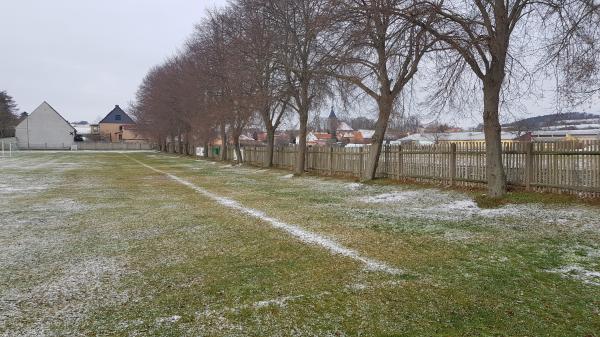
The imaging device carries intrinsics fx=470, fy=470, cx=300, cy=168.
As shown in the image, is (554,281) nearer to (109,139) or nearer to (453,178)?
(453,178)

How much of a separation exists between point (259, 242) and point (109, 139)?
124 metres

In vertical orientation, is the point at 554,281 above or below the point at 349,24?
below

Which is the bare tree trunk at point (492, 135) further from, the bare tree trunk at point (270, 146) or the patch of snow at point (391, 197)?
the bare tree trunk at point (270, 146)

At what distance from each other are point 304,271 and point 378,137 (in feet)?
46.2

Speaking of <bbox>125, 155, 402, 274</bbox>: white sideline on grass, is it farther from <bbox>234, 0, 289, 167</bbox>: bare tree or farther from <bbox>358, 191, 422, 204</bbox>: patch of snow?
<bbox>234, 0, 289, 167</bbox>: bare tree

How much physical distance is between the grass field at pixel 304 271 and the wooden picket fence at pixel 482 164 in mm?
1537

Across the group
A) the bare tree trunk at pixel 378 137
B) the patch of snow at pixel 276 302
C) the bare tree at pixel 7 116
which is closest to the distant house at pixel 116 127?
the bare tree at pixel 7 116

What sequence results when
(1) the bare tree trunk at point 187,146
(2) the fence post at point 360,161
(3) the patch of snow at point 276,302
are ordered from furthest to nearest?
(1) the bare tree trunk at point 187,146
(2) the fence post at point 360,161
(3) the patch of snow at point 276,302

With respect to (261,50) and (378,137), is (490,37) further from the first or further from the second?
(261,50)

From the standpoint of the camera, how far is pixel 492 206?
38.6 feet

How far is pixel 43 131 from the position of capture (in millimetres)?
97375

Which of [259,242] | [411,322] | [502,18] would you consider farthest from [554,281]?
[502,18]

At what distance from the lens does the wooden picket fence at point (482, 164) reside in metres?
11.9

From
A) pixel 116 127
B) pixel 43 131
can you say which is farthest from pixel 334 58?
pixel 116 127
